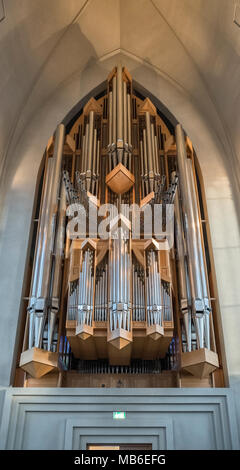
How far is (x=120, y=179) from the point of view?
822 cm

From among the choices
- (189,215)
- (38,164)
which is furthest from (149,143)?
(38,164)

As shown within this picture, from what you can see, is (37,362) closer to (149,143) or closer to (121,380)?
(121,380)

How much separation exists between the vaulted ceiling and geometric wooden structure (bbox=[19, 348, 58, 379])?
394 cm

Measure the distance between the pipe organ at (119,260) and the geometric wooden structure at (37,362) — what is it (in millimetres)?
15

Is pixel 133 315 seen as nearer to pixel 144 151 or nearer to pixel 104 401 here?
pixel 104 401

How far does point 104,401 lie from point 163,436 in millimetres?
945

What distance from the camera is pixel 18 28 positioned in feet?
26.1

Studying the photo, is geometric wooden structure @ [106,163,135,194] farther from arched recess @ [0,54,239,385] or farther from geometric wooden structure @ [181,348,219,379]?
geometric wooden structure @ [181,348,219,379]

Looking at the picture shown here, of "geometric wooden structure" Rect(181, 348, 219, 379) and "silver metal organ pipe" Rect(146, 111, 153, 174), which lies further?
"silver metal organ pipe" Rect(146, 111, 153, 174)

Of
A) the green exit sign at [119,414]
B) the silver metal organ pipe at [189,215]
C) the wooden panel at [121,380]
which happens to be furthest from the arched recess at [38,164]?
the green exit sign at [119,414]

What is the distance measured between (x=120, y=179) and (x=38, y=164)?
5.60 feet

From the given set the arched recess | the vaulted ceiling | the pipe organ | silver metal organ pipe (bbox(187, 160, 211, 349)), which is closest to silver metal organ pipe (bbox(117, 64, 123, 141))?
the pipe organ

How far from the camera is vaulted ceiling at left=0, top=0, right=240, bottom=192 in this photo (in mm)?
8078
